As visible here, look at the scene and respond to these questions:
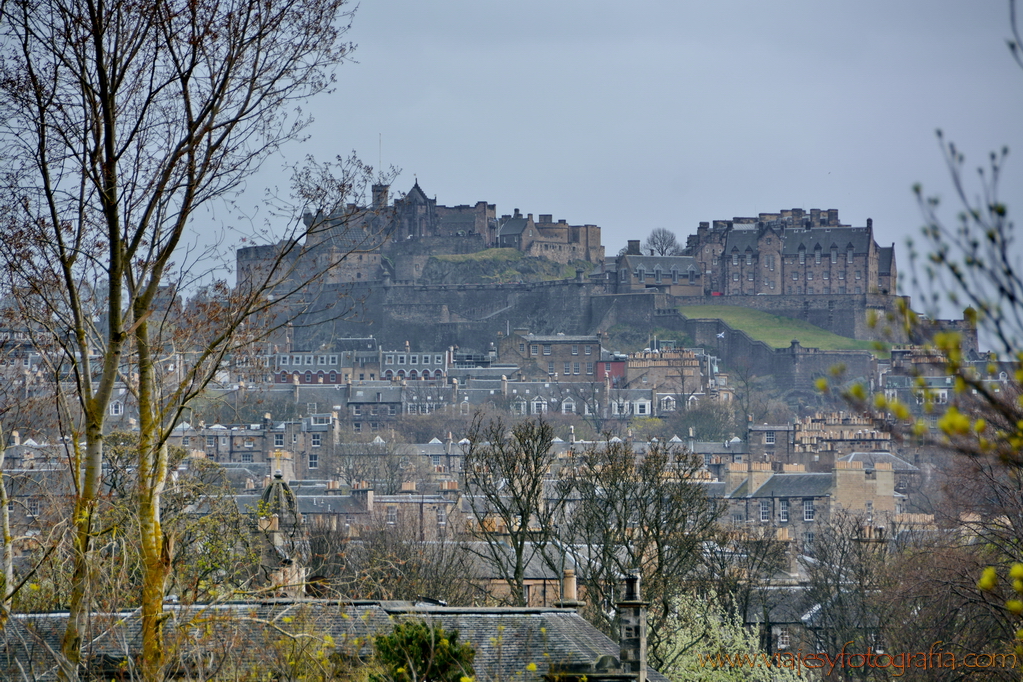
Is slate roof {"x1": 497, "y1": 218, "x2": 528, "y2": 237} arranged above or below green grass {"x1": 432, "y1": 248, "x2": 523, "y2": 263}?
above

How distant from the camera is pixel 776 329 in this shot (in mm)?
124500

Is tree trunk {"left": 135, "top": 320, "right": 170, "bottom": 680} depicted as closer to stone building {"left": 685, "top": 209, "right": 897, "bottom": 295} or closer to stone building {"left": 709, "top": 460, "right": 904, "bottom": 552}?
stone building {"left": 709, "top": 460, "right": 904, "bottom": 552}

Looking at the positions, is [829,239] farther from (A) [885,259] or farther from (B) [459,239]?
(B) [459,239]

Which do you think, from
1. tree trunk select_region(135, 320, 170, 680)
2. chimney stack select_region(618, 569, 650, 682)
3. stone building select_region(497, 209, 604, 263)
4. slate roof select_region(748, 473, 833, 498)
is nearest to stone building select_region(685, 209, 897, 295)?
stone building select_region(497, 209, 604, 263)

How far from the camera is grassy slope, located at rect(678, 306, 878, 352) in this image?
12138 cm

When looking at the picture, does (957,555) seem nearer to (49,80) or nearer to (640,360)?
(49,80)

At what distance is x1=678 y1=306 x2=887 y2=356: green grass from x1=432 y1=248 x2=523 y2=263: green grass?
1909 cm

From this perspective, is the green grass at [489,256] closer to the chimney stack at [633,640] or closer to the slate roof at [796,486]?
the slate roof at [796,486]

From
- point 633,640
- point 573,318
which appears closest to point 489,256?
point 573,318

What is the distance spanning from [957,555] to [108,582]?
18.8 meters

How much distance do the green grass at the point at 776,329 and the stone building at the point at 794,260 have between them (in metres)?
2.60

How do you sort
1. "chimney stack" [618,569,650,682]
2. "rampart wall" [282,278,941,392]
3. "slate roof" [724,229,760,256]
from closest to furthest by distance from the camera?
"chimney stack" [618,569,650,682] → "rampart wall" [282,278,941,392] → "slate roof" [724,229,760,256]

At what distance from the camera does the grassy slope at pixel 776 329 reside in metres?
121

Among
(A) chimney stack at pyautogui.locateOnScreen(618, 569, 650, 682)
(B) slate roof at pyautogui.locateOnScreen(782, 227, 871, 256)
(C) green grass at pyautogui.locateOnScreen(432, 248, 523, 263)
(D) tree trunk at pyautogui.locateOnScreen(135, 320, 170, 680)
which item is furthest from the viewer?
(C) green grass at pyautogui.locateOnScreen(432, 248, 523, 263)
